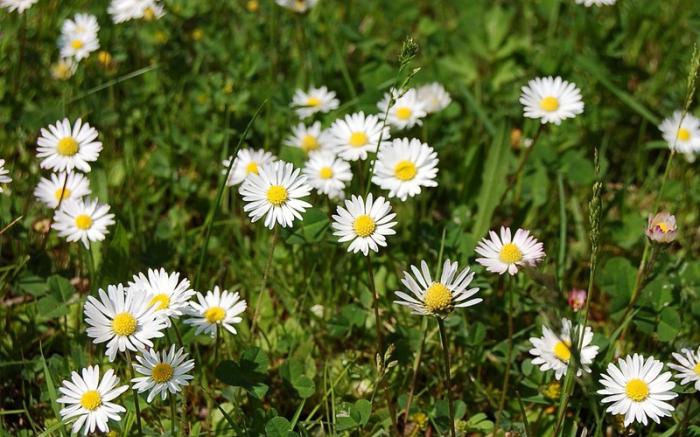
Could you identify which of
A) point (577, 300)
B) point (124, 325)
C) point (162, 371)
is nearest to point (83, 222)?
point (124, 325)

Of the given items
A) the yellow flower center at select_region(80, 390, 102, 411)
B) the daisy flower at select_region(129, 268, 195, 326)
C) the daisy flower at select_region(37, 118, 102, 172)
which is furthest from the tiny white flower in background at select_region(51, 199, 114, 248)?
the yellow flower center at select_region(80, 390, 102, 411)

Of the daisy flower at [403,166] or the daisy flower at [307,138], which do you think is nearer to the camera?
the daisy flower at [403,166]

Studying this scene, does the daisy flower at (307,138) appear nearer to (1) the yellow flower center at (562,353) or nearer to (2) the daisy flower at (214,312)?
(2) the daisy flower at (214,312)

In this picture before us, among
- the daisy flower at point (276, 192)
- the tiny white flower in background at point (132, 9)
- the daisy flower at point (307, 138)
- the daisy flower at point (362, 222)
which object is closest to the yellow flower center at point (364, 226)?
the daisy flower at point (362, 222)

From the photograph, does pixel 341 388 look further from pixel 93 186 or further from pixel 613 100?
pixel 613 100

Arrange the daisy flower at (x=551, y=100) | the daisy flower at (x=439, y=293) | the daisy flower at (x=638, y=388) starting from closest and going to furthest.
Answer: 1. the daisy flower at (x=439, y=293)
2. the daisy flower at (x=638, y=388)
3. the daisy flower at (x=551, y=100)
